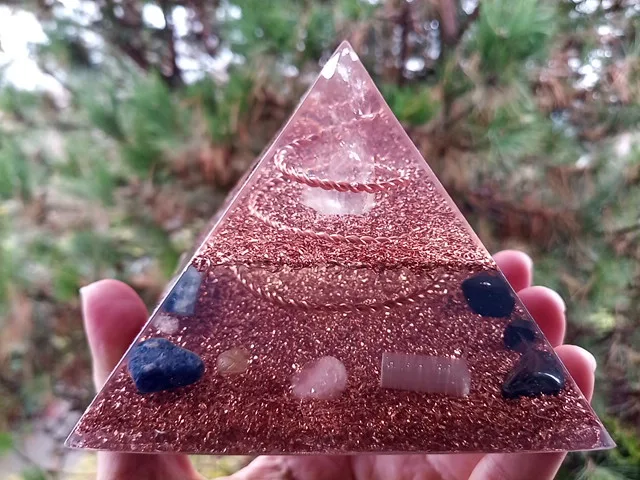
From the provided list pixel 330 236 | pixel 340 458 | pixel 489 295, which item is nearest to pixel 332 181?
pixel 330 236

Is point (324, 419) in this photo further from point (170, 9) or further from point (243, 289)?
point (170, 9)

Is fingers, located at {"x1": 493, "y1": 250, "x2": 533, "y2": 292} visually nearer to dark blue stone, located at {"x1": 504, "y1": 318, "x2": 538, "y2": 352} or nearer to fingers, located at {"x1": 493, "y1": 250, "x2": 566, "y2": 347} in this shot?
fingers, located at {"x1": 493, "y1": 250, "x2": 566, "y2": 347}

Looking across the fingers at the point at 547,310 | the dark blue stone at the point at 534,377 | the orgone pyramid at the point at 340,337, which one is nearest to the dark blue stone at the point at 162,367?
the orgone pyramid at the point at 340,337

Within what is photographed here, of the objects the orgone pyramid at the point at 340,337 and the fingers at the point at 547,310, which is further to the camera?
the fingers at the point at 547,310

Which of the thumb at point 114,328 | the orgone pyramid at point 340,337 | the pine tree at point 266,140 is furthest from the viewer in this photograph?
the pine tree at point 266,140

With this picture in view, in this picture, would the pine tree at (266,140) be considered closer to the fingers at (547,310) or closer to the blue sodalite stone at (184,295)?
the fingers at (547,310)

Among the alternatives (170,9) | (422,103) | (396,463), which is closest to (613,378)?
(396,463)
